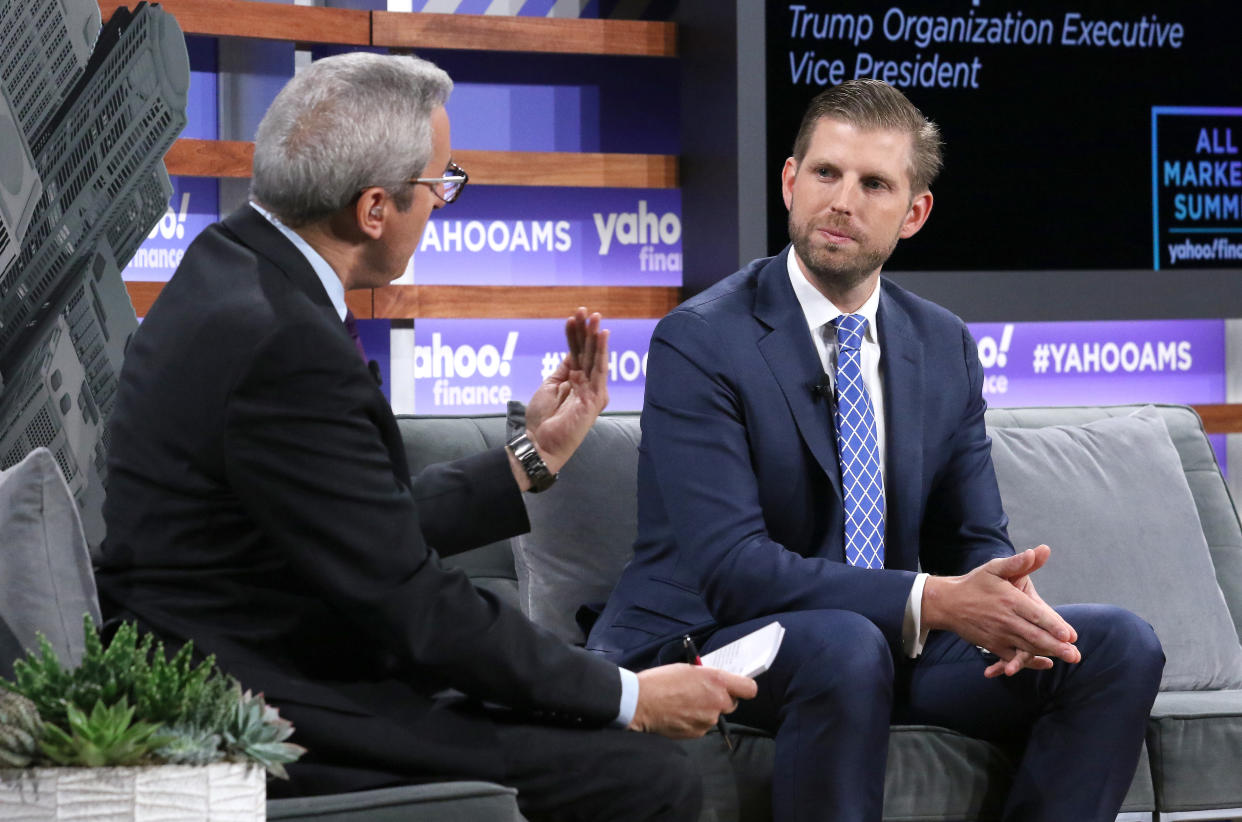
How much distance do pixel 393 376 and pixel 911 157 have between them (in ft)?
6.63

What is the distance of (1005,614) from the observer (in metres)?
2.14

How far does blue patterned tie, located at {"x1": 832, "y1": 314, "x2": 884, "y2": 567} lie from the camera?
95.3 inches

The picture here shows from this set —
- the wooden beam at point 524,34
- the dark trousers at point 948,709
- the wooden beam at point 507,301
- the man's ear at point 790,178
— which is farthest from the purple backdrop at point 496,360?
the dark trousers at point 948,709

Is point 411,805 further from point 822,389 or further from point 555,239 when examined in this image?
point 555,239

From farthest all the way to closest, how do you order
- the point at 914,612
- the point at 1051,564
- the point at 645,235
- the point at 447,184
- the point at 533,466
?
the point at 645,235 < the point at 1051,564 < the point at 914,612 < the point at 533,466 < the point at 447,184

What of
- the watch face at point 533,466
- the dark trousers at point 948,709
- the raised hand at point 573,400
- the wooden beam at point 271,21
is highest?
the wooden beam at point 271,21

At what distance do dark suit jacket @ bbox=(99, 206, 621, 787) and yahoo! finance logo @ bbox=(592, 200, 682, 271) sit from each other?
2.70 m

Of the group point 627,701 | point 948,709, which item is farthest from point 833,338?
point 627,701

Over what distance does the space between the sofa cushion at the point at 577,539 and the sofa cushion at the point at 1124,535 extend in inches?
30.4

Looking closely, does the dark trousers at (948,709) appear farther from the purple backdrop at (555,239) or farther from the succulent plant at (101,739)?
the purple backdrop at (555,239)

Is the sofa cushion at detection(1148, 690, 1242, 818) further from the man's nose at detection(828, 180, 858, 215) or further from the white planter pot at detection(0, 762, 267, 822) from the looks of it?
the white planter pot at detection(0, 762, 267, 822)

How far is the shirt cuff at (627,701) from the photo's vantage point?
1.76 meters

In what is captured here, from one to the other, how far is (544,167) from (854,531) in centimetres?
211

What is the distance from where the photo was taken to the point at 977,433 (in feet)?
8.68
